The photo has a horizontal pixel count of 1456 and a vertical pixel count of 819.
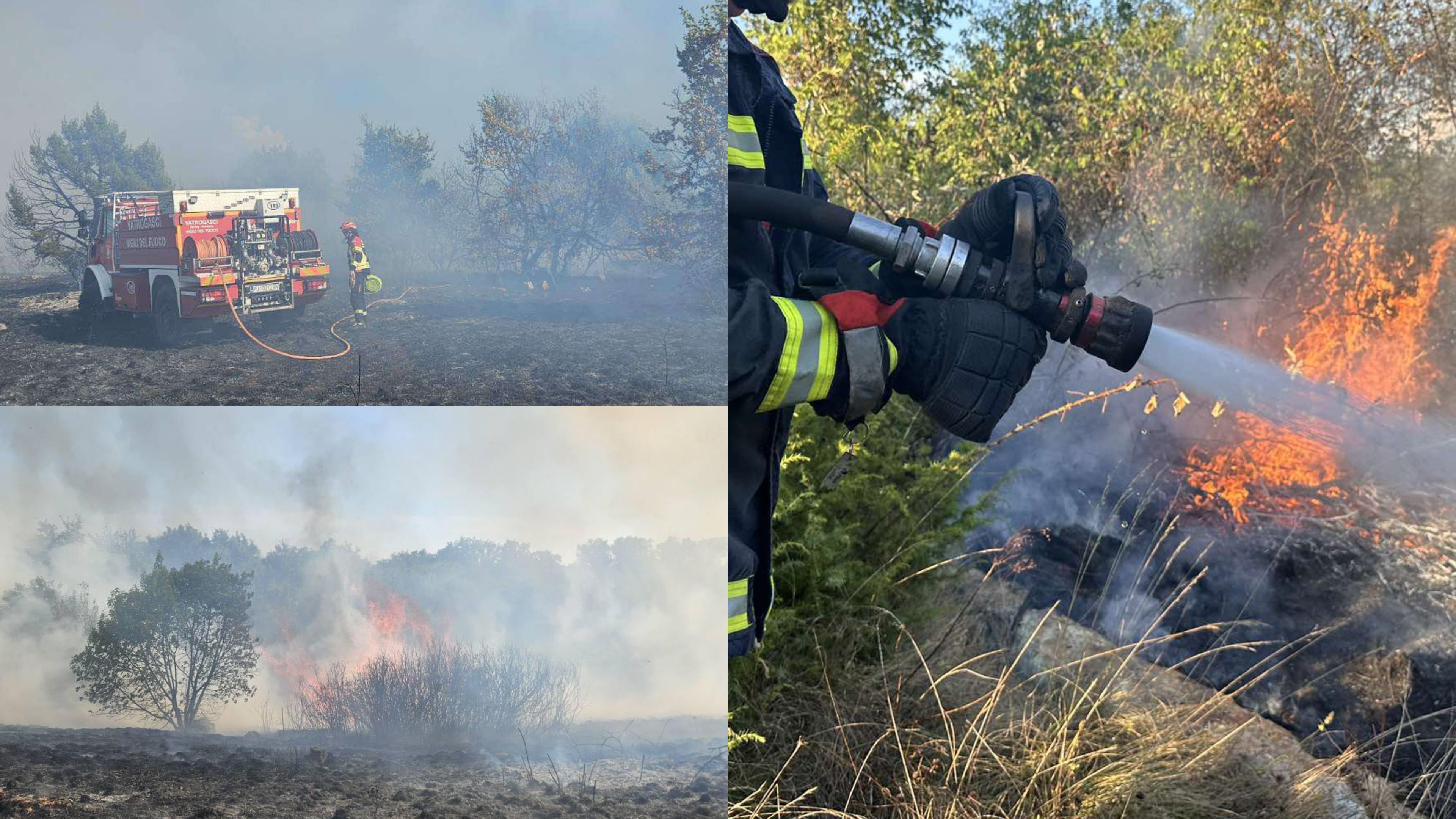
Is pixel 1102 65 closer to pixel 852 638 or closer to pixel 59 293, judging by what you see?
pixel 852 638

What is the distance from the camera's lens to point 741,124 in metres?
1.94

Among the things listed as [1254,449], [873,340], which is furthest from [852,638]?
[1254,449]

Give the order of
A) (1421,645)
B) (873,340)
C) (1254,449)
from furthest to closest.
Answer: (1254,449) → (1421,645) → (873,340)

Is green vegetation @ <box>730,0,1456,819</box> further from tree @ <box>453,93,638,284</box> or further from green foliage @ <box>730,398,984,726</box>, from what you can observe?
tree @ <box>453,93,638,284</box>

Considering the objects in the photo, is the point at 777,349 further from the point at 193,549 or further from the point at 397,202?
the point at 193,549

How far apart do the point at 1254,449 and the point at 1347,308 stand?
141 cm

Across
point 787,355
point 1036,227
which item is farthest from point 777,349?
point 1036,227

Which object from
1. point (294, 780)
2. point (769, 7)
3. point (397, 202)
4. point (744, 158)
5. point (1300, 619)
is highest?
point (769, 7)

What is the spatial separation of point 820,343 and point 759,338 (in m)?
0.19

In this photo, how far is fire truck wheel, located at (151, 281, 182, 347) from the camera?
1449 mm

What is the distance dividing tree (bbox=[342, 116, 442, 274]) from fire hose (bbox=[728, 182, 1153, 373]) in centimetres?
65

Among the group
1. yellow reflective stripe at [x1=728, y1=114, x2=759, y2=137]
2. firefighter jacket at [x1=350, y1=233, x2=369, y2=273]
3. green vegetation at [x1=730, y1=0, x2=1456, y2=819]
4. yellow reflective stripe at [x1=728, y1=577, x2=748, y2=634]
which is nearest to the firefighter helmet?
yellow reflective stripe at [x1=728, y1=114, x2=759, y2=137]

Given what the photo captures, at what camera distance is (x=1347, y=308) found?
6.72 m

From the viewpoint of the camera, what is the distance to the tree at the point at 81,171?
4.59 ft
